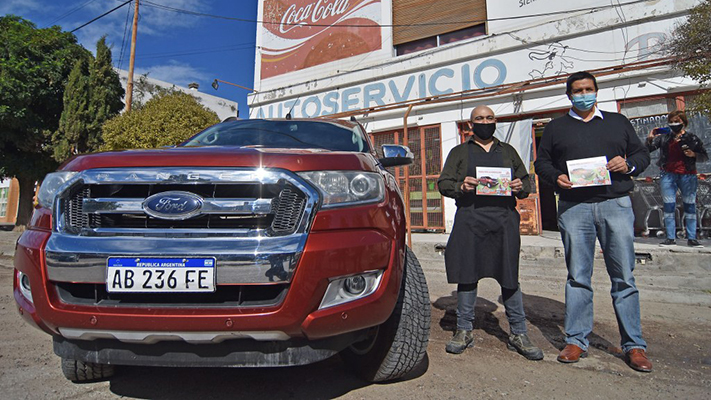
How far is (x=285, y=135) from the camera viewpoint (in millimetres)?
2756

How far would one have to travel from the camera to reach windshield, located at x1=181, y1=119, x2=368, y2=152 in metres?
2.59

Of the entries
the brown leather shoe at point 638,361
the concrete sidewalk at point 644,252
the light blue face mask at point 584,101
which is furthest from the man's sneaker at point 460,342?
the concrete sidewalk at point 644,252

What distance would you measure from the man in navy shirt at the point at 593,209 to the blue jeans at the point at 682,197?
3901mm

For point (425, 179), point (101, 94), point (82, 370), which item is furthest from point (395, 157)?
point (101, 94)

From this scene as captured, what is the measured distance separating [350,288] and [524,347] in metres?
1.50

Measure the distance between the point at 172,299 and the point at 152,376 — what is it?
34.7 inches

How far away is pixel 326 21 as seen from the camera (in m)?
11.2

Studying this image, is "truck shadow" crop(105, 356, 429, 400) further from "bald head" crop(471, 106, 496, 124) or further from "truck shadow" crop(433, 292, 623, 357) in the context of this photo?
"bald head" crop(471, 106, 496, 124)

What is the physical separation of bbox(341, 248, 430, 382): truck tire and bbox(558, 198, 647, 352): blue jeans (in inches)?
44.0

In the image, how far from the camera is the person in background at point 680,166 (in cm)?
503

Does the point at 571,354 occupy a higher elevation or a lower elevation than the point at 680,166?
lower

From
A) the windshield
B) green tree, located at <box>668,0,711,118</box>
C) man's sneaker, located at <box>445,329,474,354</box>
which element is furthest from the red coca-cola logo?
man's sneaker, located at <box>445,329,474,354</box>

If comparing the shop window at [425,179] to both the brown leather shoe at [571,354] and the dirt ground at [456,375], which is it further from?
the brown leather shoe at [571,354]

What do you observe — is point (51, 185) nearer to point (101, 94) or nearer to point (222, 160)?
point (222, 160)
